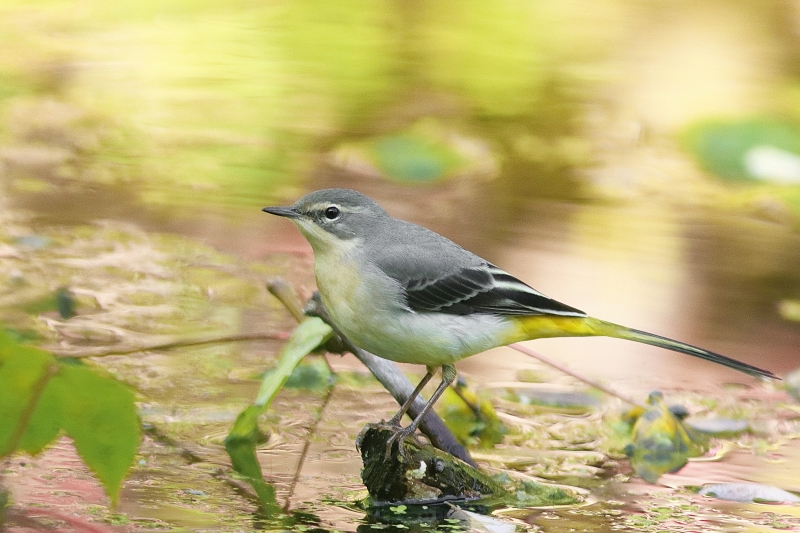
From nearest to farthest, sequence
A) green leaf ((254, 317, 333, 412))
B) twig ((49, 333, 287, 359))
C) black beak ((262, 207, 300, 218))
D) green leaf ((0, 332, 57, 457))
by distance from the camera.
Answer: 1. green leaf ((0, 332, 57, 457))
2. green leaf ((254, 317, 333, 412))
3. black beak ((262, 207, 300, 218))
4. twig ((49, 333, 287, 359))

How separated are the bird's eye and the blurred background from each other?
1.44 metres

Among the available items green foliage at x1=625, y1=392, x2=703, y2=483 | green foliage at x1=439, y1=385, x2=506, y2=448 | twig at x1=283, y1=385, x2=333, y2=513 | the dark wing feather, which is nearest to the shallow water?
twig at x1=283, y1=385, x2=333, y2=513

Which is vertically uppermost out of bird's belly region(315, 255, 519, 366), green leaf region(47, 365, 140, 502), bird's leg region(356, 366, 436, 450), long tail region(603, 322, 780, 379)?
long tail region(603, 322, 780, 379)

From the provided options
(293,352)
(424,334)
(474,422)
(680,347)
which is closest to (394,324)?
(424,334)

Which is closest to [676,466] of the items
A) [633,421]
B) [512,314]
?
[633,421]

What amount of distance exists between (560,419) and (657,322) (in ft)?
5.53

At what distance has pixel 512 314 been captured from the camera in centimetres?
409

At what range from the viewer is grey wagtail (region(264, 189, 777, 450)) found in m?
3.83

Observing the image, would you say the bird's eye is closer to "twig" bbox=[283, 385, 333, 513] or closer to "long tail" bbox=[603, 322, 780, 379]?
"twig" bbox=[283, 385, 333, 513]

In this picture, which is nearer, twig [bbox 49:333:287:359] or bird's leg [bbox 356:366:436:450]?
bird's leg [bbox 356:366:436:450]

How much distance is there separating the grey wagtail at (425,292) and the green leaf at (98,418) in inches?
56.0

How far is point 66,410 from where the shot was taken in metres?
2.41

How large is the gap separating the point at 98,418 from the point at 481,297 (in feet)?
6.41

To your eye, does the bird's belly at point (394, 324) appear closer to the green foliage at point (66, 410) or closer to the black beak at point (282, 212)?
the black beak at point (282, 212)
